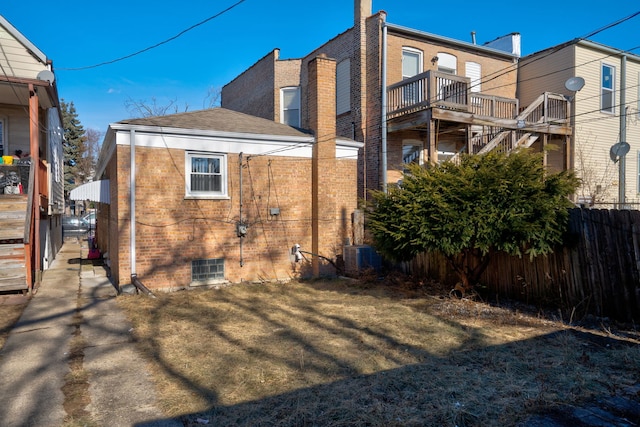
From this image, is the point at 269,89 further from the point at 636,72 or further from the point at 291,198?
the point at 636,72

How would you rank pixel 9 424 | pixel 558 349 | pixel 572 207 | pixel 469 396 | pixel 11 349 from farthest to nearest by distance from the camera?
pixel 572 207 < pixel 11 349 < pixel 558 349 < pixel 469 396 < pixel 9 424

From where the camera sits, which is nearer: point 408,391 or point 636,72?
point 408,391

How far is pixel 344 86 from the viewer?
16578mm

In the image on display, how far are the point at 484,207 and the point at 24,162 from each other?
11.3m

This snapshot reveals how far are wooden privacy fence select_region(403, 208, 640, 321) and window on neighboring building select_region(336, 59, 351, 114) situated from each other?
9.61 metres

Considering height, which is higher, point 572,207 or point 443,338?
point 572,207

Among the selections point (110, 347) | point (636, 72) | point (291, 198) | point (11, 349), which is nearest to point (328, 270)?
point (291, 198)

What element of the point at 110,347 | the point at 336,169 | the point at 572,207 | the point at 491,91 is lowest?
the point at 110,347

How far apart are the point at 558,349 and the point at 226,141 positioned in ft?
28.2

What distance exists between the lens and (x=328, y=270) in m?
12.4

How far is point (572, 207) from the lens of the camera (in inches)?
308

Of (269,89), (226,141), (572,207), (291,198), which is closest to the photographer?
(572,207)

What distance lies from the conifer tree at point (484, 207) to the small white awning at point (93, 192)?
8.92 meters

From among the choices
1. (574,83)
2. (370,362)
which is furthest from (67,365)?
(574,83)
